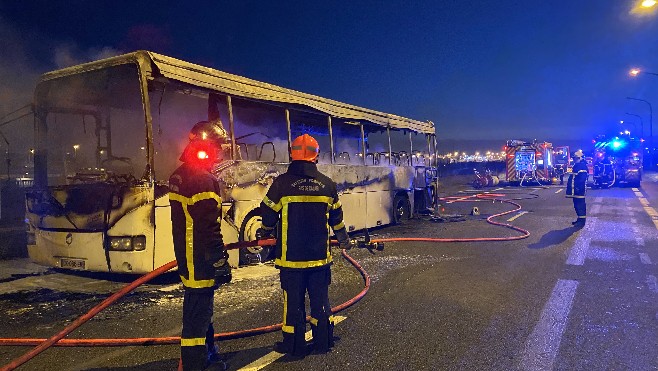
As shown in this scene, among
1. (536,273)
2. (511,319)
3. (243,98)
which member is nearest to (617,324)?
(511,319)

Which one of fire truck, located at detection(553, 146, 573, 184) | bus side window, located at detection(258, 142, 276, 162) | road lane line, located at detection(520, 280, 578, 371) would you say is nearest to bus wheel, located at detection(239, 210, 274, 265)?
bus side window, located at detection(258, 142, 276, 162)

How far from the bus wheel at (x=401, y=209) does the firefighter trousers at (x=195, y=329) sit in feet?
28.1

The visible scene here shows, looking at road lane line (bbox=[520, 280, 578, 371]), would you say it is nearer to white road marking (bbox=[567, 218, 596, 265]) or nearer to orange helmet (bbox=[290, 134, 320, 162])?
white road marking (bbox=[567, 218, 596, 265])

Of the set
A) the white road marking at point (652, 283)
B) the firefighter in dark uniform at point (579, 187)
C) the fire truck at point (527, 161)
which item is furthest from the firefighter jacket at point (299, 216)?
the fire truck at point (527, 161)

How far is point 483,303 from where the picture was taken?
5004 mm

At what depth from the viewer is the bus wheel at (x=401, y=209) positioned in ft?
37.8

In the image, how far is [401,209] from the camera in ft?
39.5

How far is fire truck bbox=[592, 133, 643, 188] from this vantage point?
24.5m

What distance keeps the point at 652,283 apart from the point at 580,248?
8.48 ft

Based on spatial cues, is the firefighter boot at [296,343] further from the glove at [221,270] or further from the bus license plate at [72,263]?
the bus license plate at [72,263]

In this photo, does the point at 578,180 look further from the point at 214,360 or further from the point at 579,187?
the point at 214,360

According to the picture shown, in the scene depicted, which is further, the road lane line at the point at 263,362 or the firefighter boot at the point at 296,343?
the firefighter boot at the point at 296,343

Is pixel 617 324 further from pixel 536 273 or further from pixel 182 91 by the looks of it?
pixel 182 91

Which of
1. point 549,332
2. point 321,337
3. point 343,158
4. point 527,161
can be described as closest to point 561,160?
point 527,161
